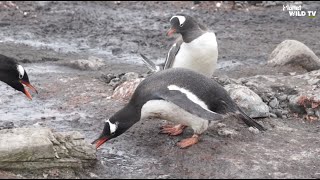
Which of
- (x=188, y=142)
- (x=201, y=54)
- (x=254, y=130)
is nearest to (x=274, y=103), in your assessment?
(x=254, y=130)

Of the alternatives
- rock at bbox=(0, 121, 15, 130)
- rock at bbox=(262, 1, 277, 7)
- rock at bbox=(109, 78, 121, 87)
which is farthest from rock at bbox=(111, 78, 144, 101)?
rock at bbox=(262, 1, 277, 7)

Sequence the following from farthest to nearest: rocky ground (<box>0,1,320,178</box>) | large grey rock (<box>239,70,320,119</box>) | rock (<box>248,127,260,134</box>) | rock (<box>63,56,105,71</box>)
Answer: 1. rock (<box>63,56,105,71</box>)
2. large grey rock (<box>239,70,320,119</box>)
3. rock (<box>248,127,260,134</box>)
4. rocky ground (<box>0,1,320,178</box>)

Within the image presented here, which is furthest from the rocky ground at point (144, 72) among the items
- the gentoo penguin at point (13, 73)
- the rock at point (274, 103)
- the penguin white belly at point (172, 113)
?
the gentoo penguin at point (13, 73)

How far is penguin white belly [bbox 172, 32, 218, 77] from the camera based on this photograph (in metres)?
6.21

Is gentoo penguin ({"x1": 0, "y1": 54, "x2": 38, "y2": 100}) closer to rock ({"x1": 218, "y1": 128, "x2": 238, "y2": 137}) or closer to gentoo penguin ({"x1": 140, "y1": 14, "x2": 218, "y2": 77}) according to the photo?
gentoo penguin ({"x1": 140, "y1": 14, "x2": 218, "y2": 77})

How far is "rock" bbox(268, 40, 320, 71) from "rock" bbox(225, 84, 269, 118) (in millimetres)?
2272

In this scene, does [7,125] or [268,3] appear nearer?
[7,125]

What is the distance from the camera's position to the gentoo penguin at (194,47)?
6.22m

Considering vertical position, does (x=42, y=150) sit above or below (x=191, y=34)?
below

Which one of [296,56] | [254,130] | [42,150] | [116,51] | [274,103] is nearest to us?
[42,150]

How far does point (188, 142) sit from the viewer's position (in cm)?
478

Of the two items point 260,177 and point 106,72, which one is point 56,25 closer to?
point 106,72

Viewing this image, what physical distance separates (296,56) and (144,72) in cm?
228

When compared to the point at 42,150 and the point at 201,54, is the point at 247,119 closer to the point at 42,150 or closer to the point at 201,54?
the point at 201,54
